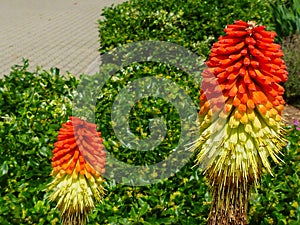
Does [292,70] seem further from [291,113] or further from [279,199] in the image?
[279,199]

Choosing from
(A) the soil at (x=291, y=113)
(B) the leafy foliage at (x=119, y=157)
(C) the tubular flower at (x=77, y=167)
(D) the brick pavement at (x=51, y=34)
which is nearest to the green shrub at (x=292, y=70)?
(A) the soil at (x=291, y=113)

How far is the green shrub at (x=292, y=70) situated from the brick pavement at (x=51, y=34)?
10.0 feet

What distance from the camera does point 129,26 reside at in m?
6.07

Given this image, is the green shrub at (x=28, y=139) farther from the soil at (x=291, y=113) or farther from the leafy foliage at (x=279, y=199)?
the soil at (x=291, y=113)

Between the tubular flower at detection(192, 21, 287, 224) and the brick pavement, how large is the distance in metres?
5.77

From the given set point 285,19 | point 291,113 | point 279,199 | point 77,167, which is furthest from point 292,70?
point 77,167

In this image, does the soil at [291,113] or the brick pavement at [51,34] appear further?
the brick pavement at [51,34]

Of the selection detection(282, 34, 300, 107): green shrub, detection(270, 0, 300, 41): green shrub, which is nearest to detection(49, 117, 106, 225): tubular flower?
detection(282, 34, 300, 107): green shrub

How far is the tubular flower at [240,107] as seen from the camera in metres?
1.73

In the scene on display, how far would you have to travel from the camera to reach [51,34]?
32.4ft

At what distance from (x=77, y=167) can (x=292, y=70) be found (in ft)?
16.6

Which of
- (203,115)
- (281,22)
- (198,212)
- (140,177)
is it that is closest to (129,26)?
(281,22)

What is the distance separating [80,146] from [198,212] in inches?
53.2

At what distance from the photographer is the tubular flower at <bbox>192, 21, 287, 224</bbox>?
173cm
